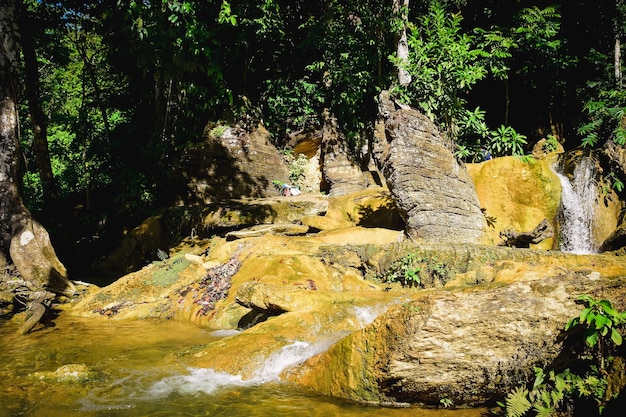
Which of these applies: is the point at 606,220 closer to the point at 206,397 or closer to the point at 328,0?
the point at 206,397

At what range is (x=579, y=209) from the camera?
9664 mm

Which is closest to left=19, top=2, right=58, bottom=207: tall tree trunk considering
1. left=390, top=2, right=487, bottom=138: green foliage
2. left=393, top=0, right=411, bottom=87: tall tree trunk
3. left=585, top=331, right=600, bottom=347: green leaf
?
left=390, top=2, right=487, bottom=138: green foliage

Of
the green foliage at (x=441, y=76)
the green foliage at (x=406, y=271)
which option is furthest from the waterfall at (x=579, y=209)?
the green foliage at (x=406, y=271)

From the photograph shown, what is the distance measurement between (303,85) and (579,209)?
11.0m

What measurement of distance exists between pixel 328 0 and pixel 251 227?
10.4 metres

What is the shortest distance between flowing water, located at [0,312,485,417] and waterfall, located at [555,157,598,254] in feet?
24.9

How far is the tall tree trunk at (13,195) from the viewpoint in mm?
8078

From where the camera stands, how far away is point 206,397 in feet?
12.1

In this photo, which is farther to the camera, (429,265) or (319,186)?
(319,186)

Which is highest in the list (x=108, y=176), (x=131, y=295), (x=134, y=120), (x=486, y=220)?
(x=134, y=120)

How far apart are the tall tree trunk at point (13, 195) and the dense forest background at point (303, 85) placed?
2.14 m

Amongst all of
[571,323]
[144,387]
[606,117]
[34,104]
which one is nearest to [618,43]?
[606,117]

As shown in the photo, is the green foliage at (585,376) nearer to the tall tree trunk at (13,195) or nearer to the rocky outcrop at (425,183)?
the rocky outcrop at (425,183)

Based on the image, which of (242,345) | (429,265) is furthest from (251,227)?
(242,345)
